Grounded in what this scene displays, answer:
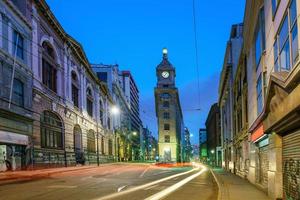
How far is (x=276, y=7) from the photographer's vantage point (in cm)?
1516

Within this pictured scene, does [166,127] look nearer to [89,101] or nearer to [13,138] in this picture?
Answer: [89,101]

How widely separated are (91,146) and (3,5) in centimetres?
3421

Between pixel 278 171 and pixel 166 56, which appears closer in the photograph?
pixel 278 171

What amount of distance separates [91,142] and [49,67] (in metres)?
21.2

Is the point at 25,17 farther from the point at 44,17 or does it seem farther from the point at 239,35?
the point at 239,35

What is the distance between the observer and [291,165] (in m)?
13.9

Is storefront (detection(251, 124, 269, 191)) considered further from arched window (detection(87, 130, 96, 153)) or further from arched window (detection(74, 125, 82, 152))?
arched window (detection(87, 130, 96, 153))

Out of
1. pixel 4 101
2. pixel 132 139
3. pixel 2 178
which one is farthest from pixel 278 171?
pixel 132 139

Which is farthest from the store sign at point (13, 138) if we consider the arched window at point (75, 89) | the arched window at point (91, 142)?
the arched window at point (91, 142)

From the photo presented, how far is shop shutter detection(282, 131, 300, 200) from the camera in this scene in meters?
12.9

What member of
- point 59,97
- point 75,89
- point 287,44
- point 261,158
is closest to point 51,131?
point 59,97

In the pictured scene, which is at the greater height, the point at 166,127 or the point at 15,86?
the point at 15,86

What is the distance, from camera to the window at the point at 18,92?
1391 inches

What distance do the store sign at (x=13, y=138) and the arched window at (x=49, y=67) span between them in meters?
8.69
